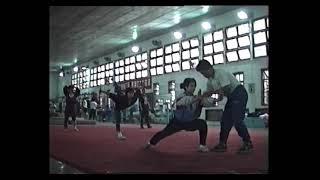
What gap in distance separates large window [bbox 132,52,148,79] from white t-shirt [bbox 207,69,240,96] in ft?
2.97

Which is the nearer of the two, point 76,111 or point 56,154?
point 56,154

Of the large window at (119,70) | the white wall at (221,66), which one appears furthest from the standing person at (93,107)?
the large window at (119,70)

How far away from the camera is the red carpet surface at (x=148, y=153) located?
5.66m

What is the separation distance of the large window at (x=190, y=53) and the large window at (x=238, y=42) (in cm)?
39

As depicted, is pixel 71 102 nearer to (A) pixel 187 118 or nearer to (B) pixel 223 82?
(A) pixel 187 118

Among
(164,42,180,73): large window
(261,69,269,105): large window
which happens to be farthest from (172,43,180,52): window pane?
(261,69,269,105): large window

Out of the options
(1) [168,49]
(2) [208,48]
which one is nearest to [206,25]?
(2) [208,48]

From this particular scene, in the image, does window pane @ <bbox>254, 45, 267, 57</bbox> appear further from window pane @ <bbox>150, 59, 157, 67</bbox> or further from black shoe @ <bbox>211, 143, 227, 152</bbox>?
window pane @ <bbox>150, 59, 157, 67</bbox>

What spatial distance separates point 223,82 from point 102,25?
1728mm

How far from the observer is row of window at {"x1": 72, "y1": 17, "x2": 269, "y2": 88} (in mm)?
5797

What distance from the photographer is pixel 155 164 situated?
5715 millimetres
